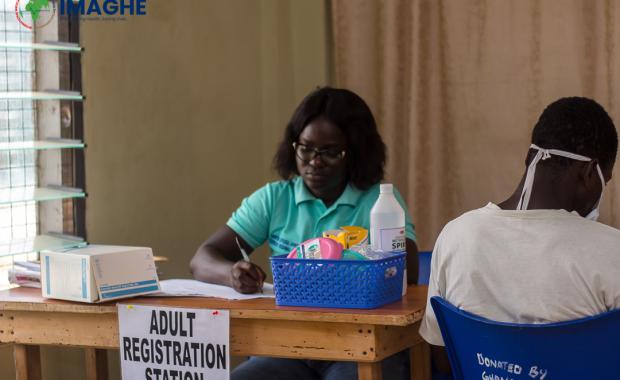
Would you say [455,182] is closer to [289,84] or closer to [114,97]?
[289,84]

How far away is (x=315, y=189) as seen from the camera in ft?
10.6

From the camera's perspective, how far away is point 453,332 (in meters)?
2.20

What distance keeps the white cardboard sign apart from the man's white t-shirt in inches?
29.0

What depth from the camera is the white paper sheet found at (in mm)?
2758

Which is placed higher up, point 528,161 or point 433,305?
point 528,161

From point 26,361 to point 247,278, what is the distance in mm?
787

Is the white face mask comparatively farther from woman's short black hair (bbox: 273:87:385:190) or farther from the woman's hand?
woman's short black hair (bbox: 273:87:385:190)

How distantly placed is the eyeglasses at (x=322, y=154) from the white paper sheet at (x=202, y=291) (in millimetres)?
523

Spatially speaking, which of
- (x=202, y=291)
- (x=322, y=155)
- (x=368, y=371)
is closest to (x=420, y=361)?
(x=368, y=371)

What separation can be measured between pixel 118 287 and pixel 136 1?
1.55m

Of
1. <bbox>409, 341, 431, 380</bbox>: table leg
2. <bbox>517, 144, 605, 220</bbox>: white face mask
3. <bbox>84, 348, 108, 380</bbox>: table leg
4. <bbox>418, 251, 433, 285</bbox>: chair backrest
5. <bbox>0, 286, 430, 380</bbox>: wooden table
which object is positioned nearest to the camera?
<bbox>517, 144, 605, 220</bbox>: white face mask

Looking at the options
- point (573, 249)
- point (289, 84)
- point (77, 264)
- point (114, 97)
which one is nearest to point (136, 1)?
point (114, 97)

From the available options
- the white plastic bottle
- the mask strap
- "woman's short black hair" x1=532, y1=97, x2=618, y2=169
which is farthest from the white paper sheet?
"woman's short black hair" x1=532, y1=97, x2=618, y2=169

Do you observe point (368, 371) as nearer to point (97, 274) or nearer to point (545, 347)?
point (545, 347)
